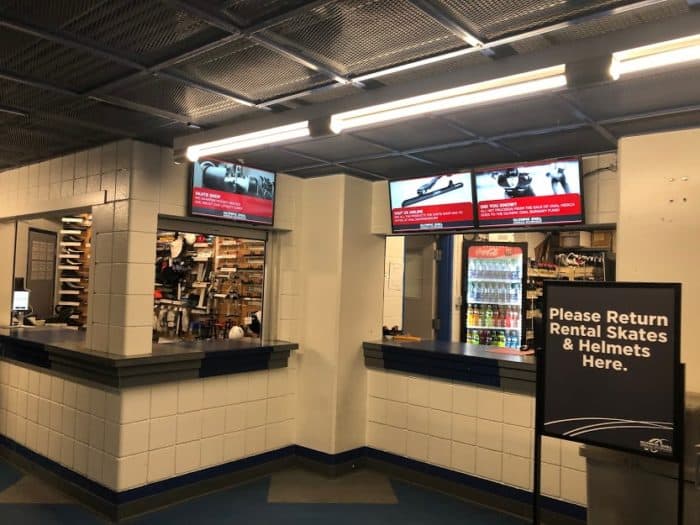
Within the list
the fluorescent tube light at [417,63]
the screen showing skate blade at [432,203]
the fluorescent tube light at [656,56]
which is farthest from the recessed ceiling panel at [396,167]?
the fluorescent tube light at [656,56]

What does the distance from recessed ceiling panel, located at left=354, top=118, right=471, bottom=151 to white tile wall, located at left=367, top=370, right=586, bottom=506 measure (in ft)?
7.14

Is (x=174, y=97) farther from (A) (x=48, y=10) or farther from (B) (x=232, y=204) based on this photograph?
(B) (x=232, y=204)

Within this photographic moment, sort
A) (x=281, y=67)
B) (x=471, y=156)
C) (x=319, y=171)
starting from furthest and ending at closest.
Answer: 1. (x=319, y=171)
2. (x=471, y=156)
3. (x=281, y=67)

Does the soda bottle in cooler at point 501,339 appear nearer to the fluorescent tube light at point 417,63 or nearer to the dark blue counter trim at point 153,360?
the dark blue counter trim at point 153,360

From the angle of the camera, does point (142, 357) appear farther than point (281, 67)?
Yes

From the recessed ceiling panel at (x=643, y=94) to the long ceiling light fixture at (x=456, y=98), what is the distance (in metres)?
0.70

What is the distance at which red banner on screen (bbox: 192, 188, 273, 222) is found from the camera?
16.2ft

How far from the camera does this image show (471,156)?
16.1ft

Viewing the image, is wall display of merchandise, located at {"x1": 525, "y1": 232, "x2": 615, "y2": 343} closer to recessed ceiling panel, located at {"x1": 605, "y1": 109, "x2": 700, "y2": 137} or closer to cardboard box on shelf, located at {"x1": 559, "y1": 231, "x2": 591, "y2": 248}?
cardboard box on shelf, located at {"x1": 559, "y1": 231, "x2": 591, "y2": 248}

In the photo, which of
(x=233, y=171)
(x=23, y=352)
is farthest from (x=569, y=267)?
(x=23, y=352)

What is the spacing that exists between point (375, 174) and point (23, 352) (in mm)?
3840

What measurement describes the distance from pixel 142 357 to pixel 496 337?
5708 millimetres

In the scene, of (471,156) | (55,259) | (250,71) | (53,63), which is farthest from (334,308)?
(55,259)

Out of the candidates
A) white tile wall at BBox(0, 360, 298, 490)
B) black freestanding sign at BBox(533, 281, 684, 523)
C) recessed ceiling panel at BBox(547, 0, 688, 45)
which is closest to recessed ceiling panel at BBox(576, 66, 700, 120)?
recessed ceiling panel at BBox(547, 0, 688, 45)
